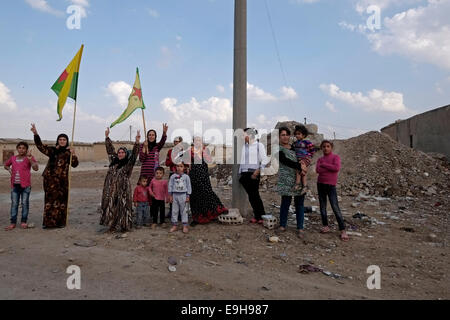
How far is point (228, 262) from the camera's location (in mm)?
3529

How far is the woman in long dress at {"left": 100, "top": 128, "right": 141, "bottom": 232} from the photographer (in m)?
4.70

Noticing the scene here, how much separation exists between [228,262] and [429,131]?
13681 millimetres

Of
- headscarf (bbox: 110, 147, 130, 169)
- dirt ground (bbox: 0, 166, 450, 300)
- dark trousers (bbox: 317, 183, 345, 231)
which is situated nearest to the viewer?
dirt ground (bbox: 0, 166, 450, 300)

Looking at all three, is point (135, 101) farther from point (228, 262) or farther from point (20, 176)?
point (228, 262)

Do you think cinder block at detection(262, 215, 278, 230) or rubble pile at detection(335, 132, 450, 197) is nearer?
cinder block at detection(262, 215, 278, 230)

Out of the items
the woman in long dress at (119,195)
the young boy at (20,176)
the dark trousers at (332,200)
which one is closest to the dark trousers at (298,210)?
the dark trousers at (332,200)

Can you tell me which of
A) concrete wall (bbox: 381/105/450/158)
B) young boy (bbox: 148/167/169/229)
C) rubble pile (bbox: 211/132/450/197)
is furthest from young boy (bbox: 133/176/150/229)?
concrete wall (bbox: 381/105/450/158)

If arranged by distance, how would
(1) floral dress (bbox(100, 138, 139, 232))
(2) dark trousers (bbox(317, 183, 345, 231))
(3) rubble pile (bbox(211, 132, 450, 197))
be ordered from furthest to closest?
(3) rubble pile (bbox(211, 132, 450, 197)) → (1) floral dress (bbox(100, 138, 139, 232)) → (2) dark trousers (bbox(317, 183, 345, 231))

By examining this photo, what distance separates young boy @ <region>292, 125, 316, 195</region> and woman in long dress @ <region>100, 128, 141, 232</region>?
2536 millimetres

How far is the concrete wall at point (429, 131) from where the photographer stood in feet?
39.7

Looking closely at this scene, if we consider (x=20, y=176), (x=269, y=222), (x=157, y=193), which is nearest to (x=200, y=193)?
(x=157, y=193)

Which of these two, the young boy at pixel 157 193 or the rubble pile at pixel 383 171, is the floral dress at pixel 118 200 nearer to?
the young boy at pixel 157 193

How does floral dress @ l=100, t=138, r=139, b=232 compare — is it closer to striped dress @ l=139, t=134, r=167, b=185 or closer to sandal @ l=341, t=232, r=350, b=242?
striped dress @ l=139, t=134, r=167, b=185

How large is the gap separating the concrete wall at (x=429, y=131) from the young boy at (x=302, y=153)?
10550 mm
